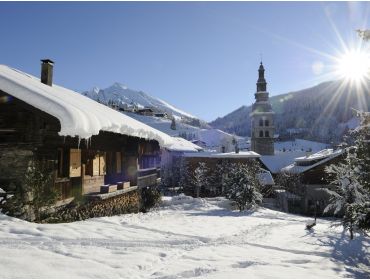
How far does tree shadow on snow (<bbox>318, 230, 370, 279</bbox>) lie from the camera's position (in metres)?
9.82

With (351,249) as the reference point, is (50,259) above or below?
above

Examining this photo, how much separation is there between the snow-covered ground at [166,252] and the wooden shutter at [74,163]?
245cm

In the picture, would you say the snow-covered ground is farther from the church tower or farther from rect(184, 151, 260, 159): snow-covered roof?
the church tower

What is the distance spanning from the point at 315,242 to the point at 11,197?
10107 mm

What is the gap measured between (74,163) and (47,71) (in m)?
5.09

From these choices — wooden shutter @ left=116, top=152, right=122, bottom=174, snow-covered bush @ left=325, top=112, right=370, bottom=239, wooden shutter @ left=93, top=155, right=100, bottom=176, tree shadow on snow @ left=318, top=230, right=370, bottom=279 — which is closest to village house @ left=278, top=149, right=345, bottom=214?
tree shadow on snow @ left=318, top=230, right=370, bottom=279

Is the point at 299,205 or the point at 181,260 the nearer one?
the point at 181,260

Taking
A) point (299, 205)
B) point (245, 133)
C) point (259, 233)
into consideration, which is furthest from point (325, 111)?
point (259, 233)

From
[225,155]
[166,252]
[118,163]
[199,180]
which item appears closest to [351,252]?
[166,252]

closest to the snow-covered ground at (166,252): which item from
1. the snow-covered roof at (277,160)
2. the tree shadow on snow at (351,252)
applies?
the tree shadow on snow at (351,252)

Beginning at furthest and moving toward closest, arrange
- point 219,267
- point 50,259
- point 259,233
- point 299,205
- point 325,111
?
point 325,111, point 299,205, point 259,233, point 219,267, point 50,259

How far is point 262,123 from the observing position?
250 feet

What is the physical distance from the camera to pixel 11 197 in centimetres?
1126

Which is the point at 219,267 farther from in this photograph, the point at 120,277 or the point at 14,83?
the point at 14,83
